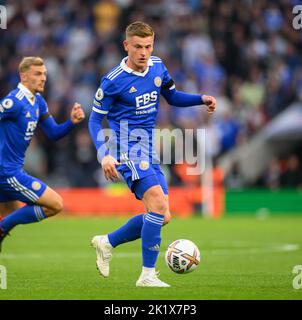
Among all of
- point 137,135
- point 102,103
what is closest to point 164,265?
point 137,135

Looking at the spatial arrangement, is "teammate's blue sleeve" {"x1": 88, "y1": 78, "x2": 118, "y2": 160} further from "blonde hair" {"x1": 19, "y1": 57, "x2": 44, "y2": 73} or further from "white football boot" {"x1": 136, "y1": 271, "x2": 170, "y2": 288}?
"blonde hair" {"x1": 19, "y1": 57, "x2": 44, "y2": 73}

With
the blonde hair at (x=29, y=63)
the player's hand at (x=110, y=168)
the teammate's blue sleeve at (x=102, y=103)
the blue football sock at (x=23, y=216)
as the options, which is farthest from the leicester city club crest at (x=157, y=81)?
the blue football sock at (x=23, y=216)

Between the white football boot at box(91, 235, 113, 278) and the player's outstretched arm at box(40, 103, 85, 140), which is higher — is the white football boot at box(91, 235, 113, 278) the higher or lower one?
the lower one

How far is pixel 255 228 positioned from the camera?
1783cm

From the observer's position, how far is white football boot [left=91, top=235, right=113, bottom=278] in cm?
945

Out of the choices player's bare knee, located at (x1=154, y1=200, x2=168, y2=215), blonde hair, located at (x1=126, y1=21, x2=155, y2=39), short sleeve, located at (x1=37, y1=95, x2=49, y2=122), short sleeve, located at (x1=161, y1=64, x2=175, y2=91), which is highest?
blonde hair, located at (x1=126, y1=21, x2=155, y2=39)

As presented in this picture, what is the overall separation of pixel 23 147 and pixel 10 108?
1.74ft

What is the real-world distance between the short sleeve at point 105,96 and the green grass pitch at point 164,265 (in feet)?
5.74

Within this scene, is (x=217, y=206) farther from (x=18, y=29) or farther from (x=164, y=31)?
(x=18, y=29)

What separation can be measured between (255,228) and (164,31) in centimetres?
854

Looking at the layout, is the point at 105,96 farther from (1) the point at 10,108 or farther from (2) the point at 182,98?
(1) the point at 10,108

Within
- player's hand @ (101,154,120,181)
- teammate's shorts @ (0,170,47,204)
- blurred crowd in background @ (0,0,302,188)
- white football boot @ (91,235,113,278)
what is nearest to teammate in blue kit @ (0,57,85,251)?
teammate's shorts @ (0,170,47,204)

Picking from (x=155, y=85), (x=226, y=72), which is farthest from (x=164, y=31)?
(x=155, y=85)

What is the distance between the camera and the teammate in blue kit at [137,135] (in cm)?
898
